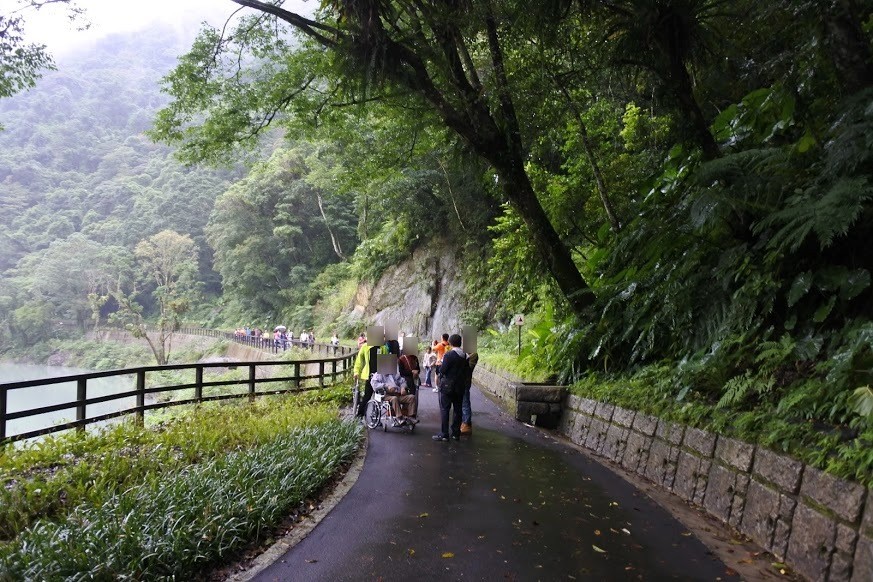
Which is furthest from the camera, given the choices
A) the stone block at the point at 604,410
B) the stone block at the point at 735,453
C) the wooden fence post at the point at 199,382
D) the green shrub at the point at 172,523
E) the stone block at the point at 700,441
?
the wooden fence post at the point at 199,382

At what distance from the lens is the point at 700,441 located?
5816mm

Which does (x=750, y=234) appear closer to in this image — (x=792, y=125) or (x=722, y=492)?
(x=792, y=125)

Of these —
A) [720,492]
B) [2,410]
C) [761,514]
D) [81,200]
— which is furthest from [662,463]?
[81,200]

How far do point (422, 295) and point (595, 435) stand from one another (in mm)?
26297

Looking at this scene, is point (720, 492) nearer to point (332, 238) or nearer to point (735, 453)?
point (735, 453)

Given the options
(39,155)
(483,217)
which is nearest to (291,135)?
(483,217)

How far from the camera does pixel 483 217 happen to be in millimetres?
29984

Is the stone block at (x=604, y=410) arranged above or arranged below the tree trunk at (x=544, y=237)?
below

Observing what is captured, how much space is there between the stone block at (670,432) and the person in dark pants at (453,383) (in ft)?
10.5

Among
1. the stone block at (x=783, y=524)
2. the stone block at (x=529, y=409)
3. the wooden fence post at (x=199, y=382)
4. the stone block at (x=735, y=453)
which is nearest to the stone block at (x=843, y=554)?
the stone block at (x=783, y=524)

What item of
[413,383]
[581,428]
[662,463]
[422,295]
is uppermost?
[422,295]

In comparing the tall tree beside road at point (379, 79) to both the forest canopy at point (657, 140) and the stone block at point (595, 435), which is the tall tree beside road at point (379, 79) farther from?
the stone block at point (595, 435)

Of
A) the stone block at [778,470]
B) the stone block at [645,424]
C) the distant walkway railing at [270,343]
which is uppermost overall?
the stone block at [778,470]

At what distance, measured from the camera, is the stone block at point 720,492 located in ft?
16.9
